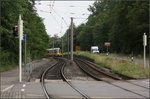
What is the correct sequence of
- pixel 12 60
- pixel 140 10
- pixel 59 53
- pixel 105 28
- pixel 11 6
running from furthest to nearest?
pixel 59 53 < pixel 105 28 < pixel 140 10 < pixel 12 60 < pixel 11 6

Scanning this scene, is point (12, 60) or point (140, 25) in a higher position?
point (140, 25)

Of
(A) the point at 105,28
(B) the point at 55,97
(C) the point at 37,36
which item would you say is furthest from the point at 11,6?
(A) the point at 105,28

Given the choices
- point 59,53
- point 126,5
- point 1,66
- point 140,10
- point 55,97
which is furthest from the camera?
point 59,53

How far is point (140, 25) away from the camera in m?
44.1

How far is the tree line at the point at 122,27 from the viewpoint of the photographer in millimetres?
44531

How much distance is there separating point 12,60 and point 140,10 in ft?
79.1

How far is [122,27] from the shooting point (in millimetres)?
56688

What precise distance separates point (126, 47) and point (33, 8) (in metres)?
25.7

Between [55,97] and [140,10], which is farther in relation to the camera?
[140,10]

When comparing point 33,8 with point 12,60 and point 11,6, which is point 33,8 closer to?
point 12,60

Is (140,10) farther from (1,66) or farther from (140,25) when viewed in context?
(1,66)

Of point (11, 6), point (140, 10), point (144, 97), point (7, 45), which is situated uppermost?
point (140, 10)

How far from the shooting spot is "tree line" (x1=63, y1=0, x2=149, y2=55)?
4453 centimetres

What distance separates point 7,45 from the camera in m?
27.3
